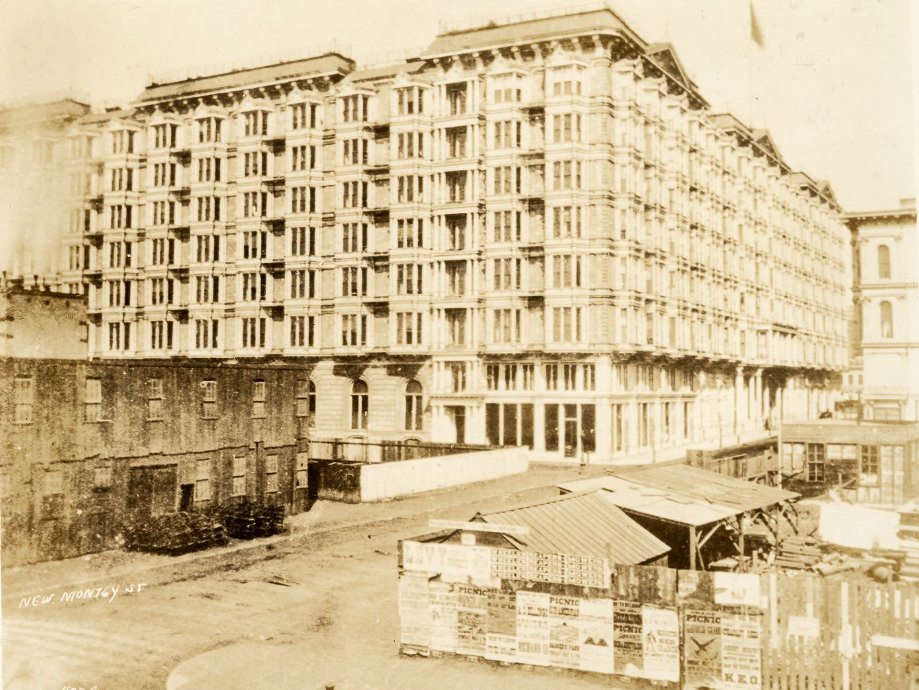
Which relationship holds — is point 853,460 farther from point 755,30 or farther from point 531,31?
point 531,31

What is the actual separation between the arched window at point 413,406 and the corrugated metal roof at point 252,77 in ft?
72.6

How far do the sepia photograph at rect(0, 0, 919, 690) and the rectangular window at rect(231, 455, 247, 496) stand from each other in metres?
0.23

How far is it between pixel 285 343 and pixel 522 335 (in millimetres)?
18159

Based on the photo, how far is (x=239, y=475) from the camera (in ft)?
118

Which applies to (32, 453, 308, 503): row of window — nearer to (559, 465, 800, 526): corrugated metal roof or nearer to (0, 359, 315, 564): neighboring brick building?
(0, 359, 315, 564): neighboring brick building

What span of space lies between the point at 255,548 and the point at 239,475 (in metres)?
8.48

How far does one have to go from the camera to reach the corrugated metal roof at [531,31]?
51281 mm

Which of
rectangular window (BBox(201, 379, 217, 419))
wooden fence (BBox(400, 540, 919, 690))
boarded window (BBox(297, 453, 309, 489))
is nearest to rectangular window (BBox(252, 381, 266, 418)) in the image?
rectangular window (BBox(201, 379, 217, 419))

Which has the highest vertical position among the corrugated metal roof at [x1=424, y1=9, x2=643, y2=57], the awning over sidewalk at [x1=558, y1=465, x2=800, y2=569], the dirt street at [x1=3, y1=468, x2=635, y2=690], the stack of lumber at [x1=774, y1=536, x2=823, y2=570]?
the corrugated metal roof at [x1=424, y1=9, x2=643, y2=57]

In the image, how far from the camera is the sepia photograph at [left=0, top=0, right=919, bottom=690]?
Answer: 16.5 meters

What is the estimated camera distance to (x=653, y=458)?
2010 inches

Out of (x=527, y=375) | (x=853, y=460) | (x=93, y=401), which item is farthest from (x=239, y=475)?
(x=853, y=460)

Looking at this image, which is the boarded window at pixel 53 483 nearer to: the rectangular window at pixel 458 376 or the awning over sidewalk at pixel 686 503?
the awning over sidewalk at pixel 686 503

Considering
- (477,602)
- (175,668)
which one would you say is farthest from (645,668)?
(175,668)
